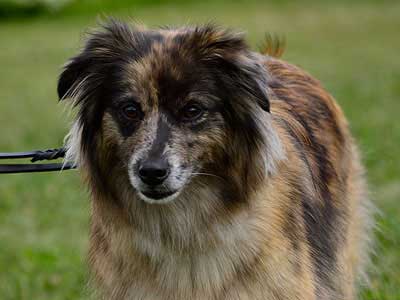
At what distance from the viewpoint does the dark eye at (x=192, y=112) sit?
3.76 metres

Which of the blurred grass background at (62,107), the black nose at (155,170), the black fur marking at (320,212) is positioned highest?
the black nose at (155,170)

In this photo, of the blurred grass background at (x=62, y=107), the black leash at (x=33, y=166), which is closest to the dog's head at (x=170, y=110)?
the blurred grass background at (x=62, y=107)

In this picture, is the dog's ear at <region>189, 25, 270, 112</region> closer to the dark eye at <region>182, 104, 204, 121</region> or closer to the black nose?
the dark eye at <region>182, 104, 204, 121</region>

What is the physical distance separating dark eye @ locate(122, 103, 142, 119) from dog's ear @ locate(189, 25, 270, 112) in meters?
0.37

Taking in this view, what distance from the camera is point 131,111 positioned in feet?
12.6

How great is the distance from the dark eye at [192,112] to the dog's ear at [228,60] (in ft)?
0.63

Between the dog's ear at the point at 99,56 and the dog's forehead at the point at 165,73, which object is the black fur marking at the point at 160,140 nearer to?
the dog's forehead at the point at 165,73

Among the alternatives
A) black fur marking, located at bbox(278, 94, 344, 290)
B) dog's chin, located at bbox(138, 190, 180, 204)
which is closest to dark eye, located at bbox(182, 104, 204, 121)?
dog's chin, located at bbox(138, 190, 180, 204)

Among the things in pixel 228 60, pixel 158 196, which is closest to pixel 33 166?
pixel 158 196

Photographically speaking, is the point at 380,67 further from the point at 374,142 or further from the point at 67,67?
the point at 67,67

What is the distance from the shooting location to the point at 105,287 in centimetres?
416

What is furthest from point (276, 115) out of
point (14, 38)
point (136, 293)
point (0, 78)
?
point (14, 38)

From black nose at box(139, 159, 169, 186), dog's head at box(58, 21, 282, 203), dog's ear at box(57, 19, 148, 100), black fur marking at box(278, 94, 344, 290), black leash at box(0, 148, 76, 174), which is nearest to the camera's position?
black nose at box(139, 159, 169, 186)

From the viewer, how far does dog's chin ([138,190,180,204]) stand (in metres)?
3.76
